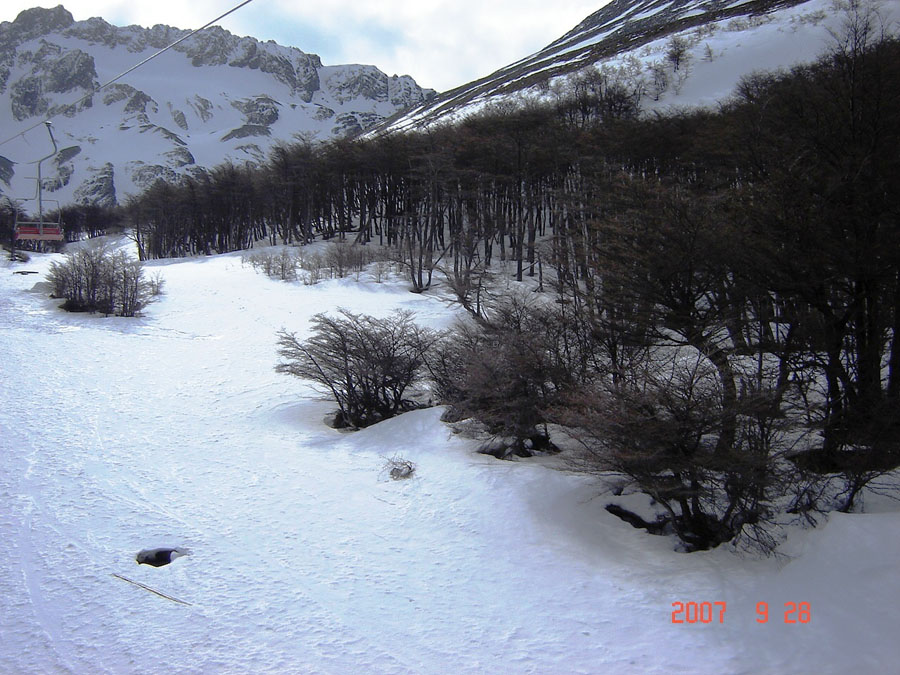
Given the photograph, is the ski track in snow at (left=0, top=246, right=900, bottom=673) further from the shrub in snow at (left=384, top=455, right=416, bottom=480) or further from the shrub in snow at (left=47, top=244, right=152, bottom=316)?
the shrub in snow at (left=47, top=244, right=152, bottom=316)

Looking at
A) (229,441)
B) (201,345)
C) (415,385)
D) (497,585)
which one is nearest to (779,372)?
(497,585)

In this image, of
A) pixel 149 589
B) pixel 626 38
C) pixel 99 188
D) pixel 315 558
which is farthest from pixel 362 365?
pixel 99 188

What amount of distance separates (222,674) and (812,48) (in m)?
56.3

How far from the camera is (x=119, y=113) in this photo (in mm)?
161750

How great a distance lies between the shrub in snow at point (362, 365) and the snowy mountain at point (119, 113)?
12488 cm

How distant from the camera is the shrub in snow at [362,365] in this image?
11312mm

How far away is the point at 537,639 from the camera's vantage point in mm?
4613

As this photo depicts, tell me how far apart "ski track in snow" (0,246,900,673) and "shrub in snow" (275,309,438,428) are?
0.97 m

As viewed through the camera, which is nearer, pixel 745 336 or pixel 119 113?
A: pixel 745 336

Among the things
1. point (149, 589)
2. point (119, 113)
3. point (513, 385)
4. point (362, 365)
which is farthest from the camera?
point (119, 113)

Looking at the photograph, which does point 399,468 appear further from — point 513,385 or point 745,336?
point 745,336

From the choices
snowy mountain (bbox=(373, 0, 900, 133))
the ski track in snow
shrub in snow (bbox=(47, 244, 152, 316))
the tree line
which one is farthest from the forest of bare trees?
snowy mountain (bbox=(373, 0, 900, 133))
